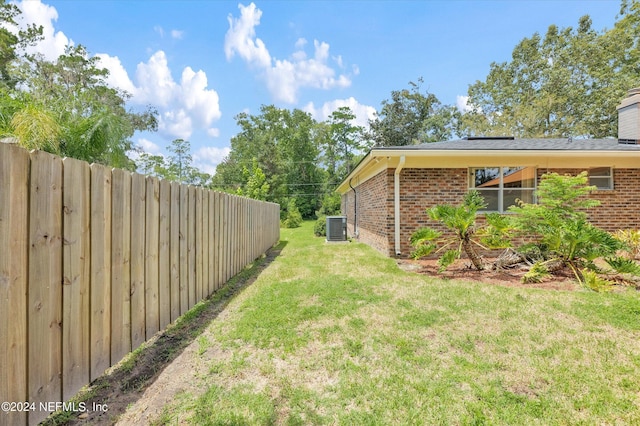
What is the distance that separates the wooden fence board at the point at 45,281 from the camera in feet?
5.52

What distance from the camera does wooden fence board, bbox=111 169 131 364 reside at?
93.6 inches

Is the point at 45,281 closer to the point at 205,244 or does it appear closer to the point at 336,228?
the point at 205,244

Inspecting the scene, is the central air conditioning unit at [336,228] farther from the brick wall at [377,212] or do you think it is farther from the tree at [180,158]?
the tree at [180,158]

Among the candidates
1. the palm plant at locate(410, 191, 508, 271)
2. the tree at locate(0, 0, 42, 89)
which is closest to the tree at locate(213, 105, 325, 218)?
the tree at locate(0, 0, 42, 89)

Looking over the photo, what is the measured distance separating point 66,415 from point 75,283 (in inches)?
32.7

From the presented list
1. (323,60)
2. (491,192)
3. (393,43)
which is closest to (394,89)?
(323,60)

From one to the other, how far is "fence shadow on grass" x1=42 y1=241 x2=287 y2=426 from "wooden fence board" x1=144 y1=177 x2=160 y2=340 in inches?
8.2

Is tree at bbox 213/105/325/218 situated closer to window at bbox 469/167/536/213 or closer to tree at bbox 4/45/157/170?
tree at bbox 4/45/157/170

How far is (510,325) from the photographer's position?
11.4 ft

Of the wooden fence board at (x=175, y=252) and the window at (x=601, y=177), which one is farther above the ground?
the window at (x=601, y=177)

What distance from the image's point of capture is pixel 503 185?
331 inches

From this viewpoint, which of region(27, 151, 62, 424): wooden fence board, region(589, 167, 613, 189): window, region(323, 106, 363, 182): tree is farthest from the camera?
region(323, 106, 363, 182): tree

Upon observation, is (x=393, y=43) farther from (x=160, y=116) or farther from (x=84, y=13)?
(x=160, y=116)

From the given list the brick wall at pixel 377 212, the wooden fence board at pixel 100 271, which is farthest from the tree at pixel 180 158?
the wooden fence board at pixel 100 271
